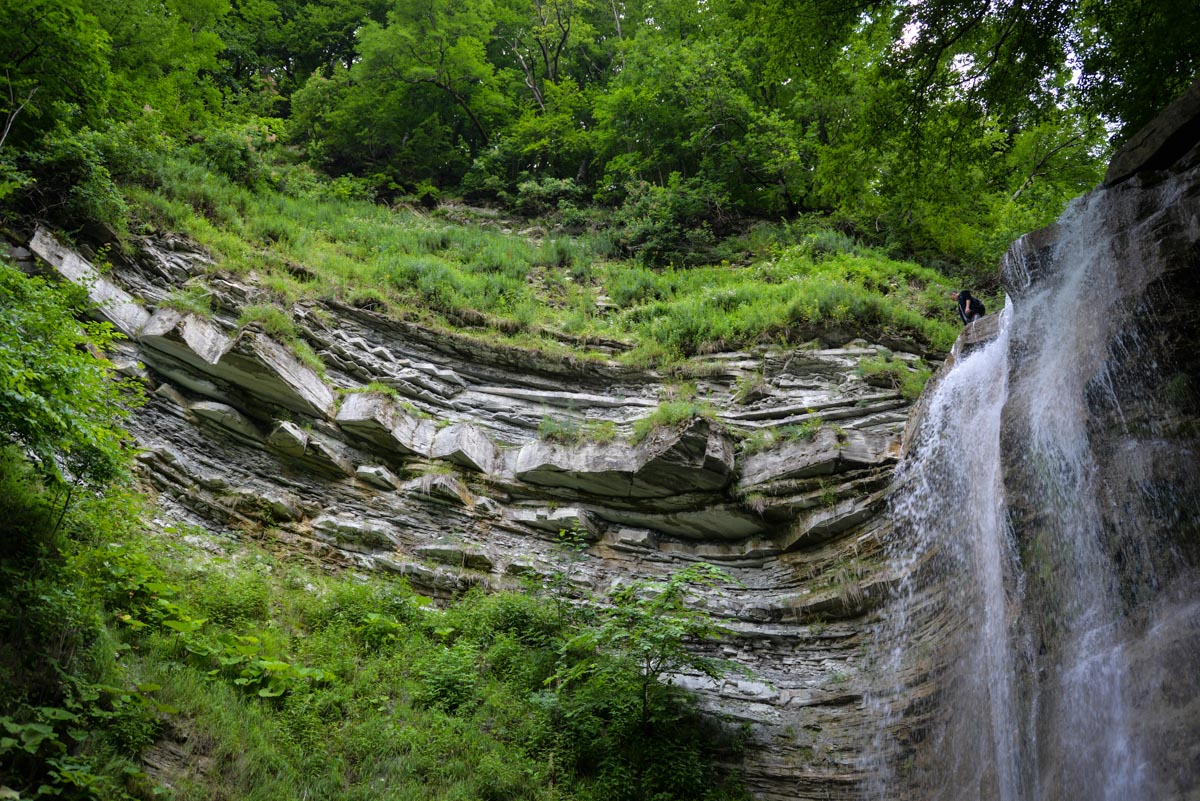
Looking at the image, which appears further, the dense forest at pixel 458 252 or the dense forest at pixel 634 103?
the dense forest at pixel 634 103

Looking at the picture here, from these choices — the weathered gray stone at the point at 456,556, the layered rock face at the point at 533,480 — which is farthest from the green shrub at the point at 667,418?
the weathered gray stone at the point at 456,556

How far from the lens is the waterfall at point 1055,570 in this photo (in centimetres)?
510

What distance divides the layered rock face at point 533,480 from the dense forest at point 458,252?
57 centimetres

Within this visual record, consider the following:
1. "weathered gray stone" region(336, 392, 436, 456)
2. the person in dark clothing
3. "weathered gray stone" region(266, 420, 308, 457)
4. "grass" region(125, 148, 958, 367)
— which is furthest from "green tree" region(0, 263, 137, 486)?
the person in dark clothing

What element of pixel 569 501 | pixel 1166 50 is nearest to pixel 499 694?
pixel 569 501

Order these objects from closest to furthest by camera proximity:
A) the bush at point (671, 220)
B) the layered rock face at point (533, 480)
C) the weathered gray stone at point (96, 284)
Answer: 1. the layered rock face at point (533, 480)
2. the weathered gray stone at point (96, 284)
3. the bush at point (671, 220)

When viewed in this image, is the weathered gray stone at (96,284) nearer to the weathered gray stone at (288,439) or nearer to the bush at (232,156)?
the weathered gray stone at (288,439)

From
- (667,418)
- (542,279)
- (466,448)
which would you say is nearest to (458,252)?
(542,279)

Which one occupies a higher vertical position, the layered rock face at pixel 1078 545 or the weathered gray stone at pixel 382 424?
the weathered gray stone at pixel 382 424

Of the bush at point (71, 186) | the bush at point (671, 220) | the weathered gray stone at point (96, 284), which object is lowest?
the weathered gray stone at point (96, 284)

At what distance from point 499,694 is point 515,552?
2474mm

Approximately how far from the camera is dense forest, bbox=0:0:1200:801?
18.9 ft

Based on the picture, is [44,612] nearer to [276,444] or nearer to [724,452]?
[276,444]

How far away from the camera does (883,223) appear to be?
1700 centimetres
